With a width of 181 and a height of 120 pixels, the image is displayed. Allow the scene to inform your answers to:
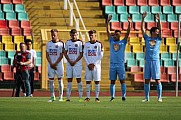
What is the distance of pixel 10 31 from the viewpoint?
37.0 m

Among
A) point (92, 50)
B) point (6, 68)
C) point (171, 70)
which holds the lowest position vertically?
point (171, 70)

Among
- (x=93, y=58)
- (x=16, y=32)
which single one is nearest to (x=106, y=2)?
(x=16, y=32)

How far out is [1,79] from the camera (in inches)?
1366

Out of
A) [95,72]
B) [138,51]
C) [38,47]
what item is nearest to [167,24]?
[138,51]

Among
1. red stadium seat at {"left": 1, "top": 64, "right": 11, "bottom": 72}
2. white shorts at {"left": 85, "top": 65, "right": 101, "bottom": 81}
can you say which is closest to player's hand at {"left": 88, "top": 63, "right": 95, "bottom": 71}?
white shorts at {"left": 85, "top": 65, "right": 101, "bottom": 81}

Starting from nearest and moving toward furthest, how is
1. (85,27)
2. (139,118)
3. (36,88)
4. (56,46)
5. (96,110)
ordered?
(139,118)
(96,110)
(56,46)
(36,88)
(85,27)

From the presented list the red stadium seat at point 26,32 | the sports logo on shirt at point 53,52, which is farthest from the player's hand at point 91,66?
the red stadium seat at point 26,32

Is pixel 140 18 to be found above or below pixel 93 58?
above

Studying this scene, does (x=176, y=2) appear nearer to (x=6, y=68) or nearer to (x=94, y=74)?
(x=6, y=68)

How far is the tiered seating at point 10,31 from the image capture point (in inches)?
1387

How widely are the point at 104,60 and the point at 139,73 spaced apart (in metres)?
1.66

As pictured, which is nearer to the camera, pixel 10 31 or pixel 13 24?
pixel 10 31

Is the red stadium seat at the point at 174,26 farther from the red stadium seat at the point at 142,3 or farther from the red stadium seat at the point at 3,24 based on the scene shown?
the red stadium seat at the point at 3,24

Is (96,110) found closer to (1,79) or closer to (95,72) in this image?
(95,72)
